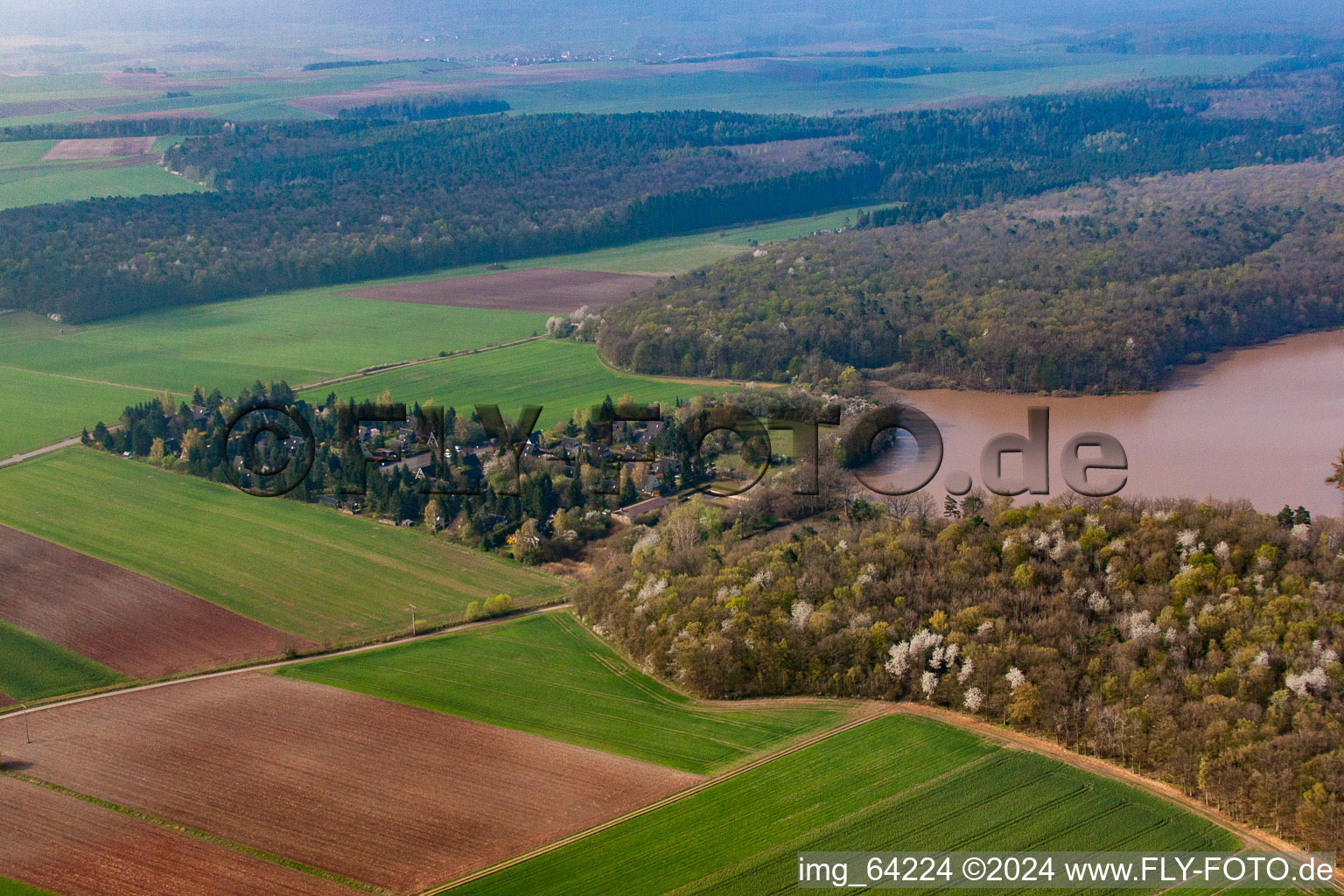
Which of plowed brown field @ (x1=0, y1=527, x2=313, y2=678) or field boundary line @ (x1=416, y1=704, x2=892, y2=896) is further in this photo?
plowed brown field @ (x1=0, y1=527, x2=313, y2=678)

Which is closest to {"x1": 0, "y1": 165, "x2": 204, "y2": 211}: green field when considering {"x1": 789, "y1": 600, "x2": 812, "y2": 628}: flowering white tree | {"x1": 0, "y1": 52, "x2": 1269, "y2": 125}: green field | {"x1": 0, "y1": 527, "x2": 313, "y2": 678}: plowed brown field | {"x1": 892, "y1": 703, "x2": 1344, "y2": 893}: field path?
{"x1": 0, "y1": 52, "x2": 1269, "y2": 125}: green field

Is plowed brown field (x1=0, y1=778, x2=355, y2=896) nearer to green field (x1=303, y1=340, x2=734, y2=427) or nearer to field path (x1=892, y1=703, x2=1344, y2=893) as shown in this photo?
field path (x1=892, y1=703, x2=1344, y2=893)

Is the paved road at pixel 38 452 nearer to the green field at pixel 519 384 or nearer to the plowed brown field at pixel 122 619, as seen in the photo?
the green field at pixel 519 384

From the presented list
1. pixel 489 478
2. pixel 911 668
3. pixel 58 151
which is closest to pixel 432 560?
pixel 489 478

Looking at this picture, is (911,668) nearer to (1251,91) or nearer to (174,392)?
(174,392)

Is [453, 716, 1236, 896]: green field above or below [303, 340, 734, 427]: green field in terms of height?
below

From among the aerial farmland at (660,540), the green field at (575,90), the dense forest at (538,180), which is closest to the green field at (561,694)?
the aerial farmland at (660,540)

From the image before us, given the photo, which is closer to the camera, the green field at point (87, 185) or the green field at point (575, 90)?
the green field at point (87, 185)
